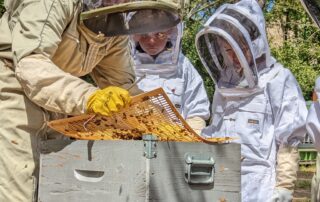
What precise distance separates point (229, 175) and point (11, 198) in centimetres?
91

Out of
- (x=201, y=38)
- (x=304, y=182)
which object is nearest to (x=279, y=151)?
(x=201, y=38)

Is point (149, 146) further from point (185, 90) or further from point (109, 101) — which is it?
point (185, 90)

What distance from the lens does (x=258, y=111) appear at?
427cm

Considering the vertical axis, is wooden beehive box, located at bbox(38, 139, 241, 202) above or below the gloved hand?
above

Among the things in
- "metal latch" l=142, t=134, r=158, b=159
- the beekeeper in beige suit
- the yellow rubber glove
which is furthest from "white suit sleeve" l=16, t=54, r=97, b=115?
"metal latch" l=142, t=134, r=158, b=159

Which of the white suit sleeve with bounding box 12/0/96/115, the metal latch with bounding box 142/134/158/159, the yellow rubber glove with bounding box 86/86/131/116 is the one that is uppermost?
the white suit sleeve with bounding box 12/0/96/115

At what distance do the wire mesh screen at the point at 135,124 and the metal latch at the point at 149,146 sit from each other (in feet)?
0.53

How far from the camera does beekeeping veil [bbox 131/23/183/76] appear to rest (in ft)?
16.5

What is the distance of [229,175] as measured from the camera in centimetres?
238

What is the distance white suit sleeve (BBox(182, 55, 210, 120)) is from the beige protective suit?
198 centimetres

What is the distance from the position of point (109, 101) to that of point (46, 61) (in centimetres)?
39

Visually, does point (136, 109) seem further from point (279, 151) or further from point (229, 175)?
point (279, 151)

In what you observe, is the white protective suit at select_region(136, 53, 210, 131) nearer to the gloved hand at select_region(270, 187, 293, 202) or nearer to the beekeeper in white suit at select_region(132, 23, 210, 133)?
the beekeeper in white suit at select_region(132, 23, 210, 133)

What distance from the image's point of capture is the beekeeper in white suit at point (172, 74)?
4887mm
